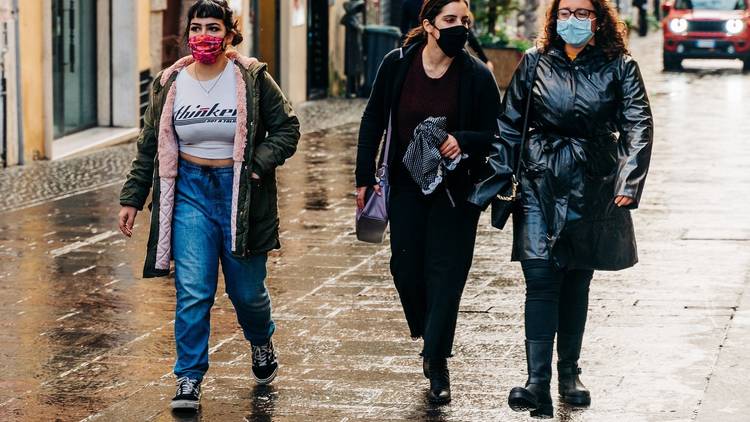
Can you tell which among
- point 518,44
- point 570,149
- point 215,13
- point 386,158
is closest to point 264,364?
point 386,158

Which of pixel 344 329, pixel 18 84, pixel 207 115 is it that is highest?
pixel 207 115

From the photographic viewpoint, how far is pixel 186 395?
20.3 ft

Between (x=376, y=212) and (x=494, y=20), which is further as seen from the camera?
(x=494, y=20)

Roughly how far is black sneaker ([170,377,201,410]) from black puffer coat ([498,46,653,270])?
130 centimetres

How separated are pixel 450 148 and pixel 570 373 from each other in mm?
976

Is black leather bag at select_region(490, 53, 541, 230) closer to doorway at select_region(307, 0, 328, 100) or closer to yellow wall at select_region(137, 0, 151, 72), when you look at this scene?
yellow wall at select_region(137, 0, 151, 72)

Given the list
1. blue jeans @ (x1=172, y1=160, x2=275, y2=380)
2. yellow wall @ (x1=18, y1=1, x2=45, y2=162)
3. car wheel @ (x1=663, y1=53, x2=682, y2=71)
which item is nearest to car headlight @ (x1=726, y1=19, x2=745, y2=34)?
car wheel @ (x1=663, y1=53, x2=682, y2=71)

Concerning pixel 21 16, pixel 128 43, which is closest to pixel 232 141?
pixel 21 16

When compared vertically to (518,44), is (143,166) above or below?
above

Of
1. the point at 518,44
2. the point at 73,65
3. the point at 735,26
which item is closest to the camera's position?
the point at 73,65

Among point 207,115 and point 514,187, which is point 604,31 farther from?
point 207,115

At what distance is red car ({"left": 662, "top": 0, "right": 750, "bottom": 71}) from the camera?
31672 mm

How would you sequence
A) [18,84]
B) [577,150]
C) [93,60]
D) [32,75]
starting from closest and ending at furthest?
[577,150] → [18,84] → [32,75] → [93,60]

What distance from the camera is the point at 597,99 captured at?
20.1ft
